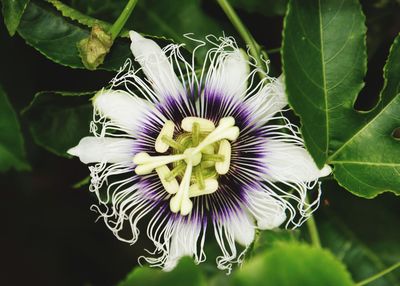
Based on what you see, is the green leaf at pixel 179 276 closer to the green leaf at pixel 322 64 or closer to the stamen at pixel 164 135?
the green leaf at pixel 322 64

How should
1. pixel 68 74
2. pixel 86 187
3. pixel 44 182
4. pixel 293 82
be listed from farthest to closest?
pixel 44 182 < pixel 86 187 < pixel 68 74 < pixel 293 82

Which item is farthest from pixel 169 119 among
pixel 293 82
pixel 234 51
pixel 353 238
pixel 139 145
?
pixel 353 238

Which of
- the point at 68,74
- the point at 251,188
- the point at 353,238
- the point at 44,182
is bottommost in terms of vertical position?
the point at 353,238

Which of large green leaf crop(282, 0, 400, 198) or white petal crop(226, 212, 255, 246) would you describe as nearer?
large green leaf crop(282, 0, 400, 198)

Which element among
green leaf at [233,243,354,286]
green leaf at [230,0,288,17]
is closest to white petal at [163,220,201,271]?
green leaf at [230,0,288,17]

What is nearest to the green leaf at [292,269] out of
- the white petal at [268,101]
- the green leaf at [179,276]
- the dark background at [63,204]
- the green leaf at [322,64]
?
the green leaf at [179,276]

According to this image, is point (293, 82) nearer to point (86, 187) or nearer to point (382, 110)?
Result: point (382, 110)

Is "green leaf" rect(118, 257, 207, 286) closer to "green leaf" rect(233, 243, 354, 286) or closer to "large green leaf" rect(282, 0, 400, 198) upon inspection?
"green leaf" rect(233, 243, 354, 286)
